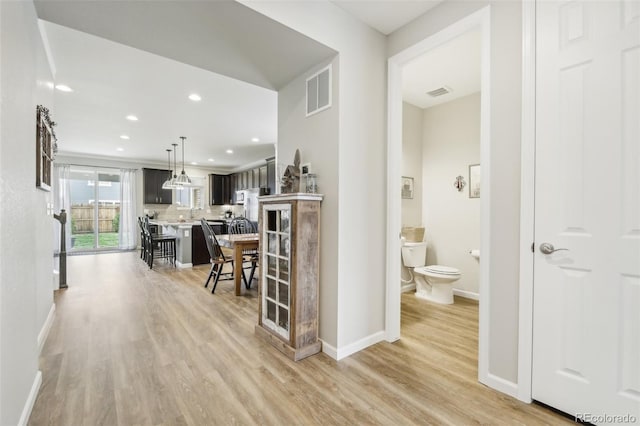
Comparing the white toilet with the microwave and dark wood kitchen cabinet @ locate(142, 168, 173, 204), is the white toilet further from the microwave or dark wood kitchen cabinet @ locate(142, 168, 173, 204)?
dark wood kitchen cabinet @ locate(142, 168, 173, 204)

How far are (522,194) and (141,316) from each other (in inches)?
148

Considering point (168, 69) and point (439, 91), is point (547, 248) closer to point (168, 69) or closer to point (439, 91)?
point (439, 91)

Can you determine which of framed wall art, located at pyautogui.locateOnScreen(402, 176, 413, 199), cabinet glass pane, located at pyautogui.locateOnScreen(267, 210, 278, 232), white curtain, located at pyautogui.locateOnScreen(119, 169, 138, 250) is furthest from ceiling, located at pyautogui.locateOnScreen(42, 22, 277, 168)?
framed wall art, located at pyautogui.locateOnScreen(402, 176, 413, 199)

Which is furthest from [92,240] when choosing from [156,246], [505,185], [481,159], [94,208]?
[505,185]

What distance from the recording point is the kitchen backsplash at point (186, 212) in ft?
28.3

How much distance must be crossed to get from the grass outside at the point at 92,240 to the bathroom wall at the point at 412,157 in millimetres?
8404

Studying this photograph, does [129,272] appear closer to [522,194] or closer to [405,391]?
[405,391]

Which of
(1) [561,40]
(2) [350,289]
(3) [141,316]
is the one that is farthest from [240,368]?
(1) [561,40]

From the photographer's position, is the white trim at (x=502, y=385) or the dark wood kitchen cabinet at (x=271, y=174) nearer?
the white trim at (x=502, y=385)

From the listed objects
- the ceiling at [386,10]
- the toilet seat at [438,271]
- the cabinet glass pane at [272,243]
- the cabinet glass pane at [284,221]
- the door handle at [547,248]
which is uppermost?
the ceiling at [386,10]

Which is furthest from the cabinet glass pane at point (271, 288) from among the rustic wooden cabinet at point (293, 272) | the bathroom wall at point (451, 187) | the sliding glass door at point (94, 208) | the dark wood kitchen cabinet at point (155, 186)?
the sliding glass door at point (94, 208)

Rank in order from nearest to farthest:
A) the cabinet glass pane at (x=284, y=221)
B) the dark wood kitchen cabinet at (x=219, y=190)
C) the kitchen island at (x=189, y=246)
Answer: the cabinet glass pane at (x=284, y=221) → the kitchen island at (x=189, y=246) → the dark wood kitchen cabinet at (x=219, y=190)

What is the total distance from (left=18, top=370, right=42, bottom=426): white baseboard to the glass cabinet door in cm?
153

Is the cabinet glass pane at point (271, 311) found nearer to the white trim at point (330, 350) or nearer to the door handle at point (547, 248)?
the white trim at point (330, 350)
